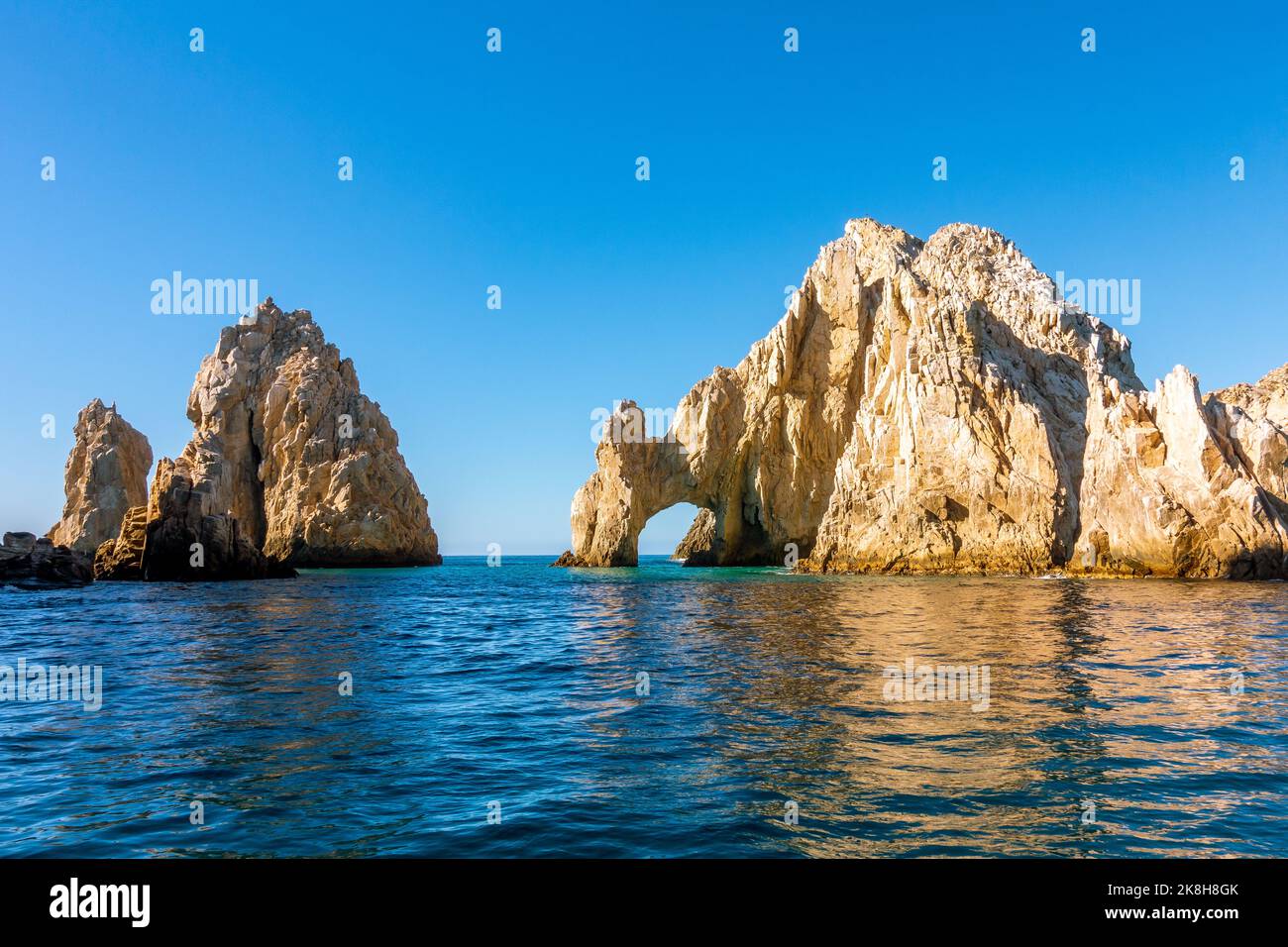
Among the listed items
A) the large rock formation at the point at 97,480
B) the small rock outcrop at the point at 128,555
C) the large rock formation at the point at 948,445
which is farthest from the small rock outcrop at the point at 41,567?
the large rock formation at the point at 97,480

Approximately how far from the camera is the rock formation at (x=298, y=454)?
9662cm

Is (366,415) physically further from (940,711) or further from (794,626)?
(940,711)

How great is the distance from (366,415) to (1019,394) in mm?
82717

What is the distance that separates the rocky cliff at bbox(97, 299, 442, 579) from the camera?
96.6 m

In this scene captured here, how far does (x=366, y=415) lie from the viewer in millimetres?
106000

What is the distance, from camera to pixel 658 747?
35.6 ft

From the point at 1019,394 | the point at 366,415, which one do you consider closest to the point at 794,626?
the point at 1019,394

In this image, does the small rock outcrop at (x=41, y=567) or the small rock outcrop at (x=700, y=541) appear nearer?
the small rock outcrop at (x=41, y=567)

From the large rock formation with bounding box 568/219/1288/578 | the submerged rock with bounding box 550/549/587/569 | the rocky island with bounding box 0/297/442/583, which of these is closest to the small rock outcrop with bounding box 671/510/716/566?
the large rock formation with bounding box 568/219/1288/578

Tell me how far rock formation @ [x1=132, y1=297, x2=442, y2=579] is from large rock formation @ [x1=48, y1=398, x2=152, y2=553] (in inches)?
639

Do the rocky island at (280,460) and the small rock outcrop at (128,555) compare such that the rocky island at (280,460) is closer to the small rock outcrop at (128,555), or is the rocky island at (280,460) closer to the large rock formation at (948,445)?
the small rock outcrop at (128,555)

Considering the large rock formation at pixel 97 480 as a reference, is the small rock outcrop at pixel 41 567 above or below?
below

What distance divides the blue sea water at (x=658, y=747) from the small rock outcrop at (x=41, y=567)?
3562cm

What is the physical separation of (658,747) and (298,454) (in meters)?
100
